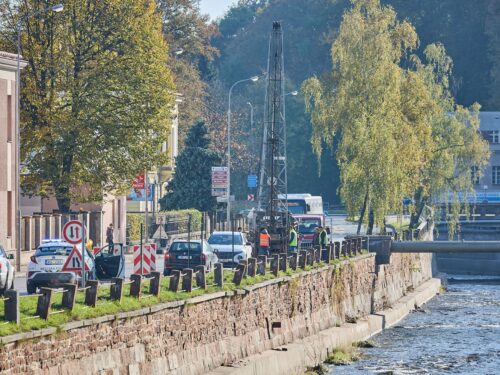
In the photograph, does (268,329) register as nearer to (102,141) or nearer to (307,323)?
(307,323)

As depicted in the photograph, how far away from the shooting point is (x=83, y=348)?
85.4 ft

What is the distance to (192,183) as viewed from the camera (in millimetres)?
94625

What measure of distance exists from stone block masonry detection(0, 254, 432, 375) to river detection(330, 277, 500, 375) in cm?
198

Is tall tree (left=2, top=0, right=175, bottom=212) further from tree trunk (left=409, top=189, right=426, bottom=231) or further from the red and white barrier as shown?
the red and white barrier

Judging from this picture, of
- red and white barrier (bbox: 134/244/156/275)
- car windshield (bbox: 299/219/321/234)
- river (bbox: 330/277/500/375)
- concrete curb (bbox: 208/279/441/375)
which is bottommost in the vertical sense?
river (bbox: 330/277/500/375)

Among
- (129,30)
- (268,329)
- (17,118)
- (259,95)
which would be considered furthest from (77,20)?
(259,95)

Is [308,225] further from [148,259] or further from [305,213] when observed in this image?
[148,259]

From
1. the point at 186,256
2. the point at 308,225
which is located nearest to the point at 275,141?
the point at 308,225

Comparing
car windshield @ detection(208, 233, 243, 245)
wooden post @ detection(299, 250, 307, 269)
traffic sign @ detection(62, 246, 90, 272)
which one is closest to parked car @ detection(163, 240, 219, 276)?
wooden post @ detection(299, 250, 307, 269)

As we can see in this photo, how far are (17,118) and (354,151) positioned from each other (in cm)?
1760

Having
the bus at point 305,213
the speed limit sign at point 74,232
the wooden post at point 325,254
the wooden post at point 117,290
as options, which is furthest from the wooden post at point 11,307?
the bus at point 305,213

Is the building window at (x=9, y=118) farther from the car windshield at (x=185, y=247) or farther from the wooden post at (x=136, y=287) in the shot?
the wooden post at (x=136, y=287)

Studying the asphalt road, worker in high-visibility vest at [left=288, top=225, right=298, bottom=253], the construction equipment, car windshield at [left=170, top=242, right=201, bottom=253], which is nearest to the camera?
the asphalt road

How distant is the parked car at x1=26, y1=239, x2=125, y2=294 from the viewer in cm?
3781
